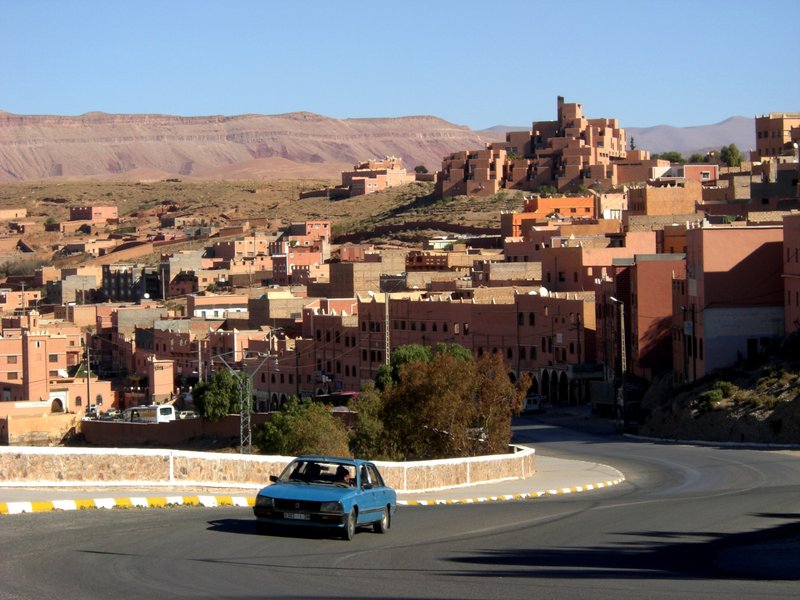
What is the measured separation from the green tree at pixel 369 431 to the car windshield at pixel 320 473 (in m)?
21.9

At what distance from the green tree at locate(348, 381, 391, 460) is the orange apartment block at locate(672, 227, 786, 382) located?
520 inches

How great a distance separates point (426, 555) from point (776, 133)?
11881 cm

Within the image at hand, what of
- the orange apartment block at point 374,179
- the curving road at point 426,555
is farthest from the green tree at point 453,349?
the orange apartment block at point 374,179

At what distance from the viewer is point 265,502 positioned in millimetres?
15953

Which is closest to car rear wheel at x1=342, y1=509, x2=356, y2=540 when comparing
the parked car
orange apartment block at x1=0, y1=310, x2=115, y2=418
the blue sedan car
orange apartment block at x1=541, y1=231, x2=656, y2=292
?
the blue sedan car

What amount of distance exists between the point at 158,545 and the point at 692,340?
136ft

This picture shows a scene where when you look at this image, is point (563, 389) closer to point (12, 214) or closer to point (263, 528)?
point (263, 528)

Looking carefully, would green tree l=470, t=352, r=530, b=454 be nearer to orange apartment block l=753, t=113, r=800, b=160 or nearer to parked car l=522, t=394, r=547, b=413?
parked car l=522, t=394, r=547, b=413

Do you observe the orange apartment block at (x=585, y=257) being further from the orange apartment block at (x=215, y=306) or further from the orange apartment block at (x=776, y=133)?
the orange apartment block at (x=776, y=133)

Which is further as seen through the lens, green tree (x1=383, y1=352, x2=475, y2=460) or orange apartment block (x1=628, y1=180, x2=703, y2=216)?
orange apartment block (x1=628, y1=180, x2=703, y2=216)

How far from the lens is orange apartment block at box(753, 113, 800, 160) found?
127 meters

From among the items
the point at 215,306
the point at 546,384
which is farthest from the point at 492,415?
the point at 215,306

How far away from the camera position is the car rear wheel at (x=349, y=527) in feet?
52.9

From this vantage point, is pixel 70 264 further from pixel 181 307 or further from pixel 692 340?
pixel 692 340
